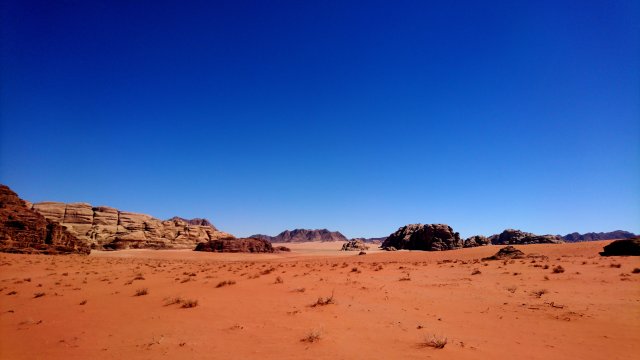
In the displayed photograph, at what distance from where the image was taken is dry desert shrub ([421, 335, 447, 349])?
21.0 feet

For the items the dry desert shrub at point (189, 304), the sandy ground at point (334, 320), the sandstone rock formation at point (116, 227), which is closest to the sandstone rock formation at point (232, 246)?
the sandstone rock formation at point (116, 227)

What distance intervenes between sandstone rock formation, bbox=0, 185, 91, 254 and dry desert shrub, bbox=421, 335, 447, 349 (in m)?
45.9

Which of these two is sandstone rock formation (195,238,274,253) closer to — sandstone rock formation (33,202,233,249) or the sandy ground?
sandstone rock formation (33,202,233,249)

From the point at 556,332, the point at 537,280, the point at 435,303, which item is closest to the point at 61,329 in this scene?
the point at 435,303

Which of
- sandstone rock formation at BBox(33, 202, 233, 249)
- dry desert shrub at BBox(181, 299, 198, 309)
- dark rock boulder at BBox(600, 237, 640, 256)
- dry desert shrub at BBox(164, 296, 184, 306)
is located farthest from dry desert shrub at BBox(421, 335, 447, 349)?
sandstone rock formation at BBox(33, 202, 233, 249)

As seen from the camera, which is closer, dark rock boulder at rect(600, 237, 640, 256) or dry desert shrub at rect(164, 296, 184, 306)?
dry desert shrub at rect(164, 296, 184, 306)

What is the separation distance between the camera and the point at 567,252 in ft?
114

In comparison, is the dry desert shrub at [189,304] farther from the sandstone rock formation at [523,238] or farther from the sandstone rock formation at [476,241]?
the sandstone rock formation at [523,238]

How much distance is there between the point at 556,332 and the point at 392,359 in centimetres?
445

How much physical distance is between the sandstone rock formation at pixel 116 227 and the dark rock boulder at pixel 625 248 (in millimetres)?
67354

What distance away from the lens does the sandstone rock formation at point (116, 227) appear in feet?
195

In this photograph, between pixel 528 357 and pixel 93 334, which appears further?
pixel 93 334

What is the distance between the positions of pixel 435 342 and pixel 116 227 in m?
70.9

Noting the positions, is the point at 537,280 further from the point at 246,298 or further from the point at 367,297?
the point at 246,298
